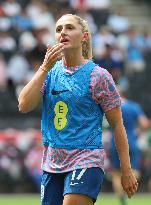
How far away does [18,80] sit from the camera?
61.5 feet

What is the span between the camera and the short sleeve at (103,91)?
22.7ft

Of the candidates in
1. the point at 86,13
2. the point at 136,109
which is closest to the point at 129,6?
the point at 86,13

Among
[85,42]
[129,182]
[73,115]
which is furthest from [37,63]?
[129,182]

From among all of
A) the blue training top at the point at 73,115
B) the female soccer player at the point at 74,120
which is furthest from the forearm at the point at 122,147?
the blue training top at the point at 73,115

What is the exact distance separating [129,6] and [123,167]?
59.6 ft

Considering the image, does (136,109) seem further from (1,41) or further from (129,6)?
(129,6)

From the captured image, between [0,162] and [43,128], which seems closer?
[43,128]

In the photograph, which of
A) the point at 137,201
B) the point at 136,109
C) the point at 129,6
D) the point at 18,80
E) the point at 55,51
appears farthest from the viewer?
the point at 129,6

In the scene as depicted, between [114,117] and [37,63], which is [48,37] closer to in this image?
[37,63]

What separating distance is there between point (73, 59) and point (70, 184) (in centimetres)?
100

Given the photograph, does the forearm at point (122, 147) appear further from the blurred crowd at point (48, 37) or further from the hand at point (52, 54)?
the blurred crowd at point (48, 37)

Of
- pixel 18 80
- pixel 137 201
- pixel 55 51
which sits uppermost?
pixel 55 51

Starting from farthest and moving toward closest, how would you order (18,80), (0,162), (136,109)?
(18,80)
(0,162)
(136,109)

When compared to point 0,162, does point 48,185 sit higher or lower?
higher
